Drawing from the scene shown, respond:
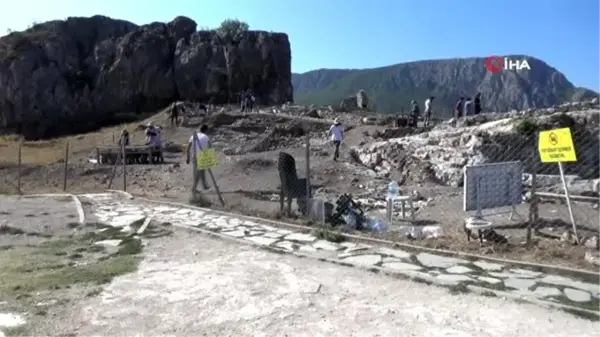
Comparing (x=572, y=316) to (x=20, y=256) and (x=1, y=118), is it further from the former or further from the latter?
(x=1, y=118)

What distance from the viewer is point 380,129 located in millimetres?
27516

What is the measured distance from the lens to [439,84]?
129125 mm

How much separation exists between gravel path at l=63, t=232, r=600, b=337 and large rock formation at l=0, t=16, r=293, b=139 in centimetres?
6440

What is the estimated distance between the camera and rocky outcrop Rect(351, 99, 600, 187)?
16.0 metres

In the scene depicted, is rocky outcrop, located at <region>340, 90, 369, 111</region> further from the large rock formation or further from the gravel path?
the gravel path

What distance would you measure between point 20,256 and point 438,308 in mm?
5665

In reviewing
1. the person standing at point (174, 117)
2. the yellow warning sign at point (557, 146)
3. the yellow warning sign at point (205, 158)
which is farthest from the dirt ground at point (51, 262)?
the person standing at point (174, 117)

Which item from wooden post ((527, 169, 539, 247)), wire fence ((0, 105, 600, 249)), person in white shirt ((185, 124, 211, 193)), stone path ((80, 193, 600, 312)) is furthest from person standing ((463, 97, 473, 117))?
wooden post ((527, 169, 539, 247))

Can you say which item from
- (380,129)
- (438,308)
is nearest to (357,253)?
(438,308)

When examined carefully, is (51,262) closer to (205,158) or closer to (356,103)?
(205,158)

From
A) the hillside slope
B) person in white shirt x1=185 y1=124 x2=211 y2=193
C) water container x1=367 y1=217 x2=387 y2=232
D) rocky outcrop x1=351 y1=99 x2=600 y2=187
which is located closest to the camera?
water container x1=367 y1=217 x2=387 y2=232

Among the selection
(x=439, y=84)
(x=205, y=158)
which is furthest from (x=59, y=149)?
(x=439, y=84)

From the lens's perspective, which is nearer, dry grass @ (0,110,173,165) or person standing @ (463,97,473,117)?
person standing @ (463,97,473,117)

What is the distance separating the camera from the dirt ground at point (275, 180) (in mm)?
8037
